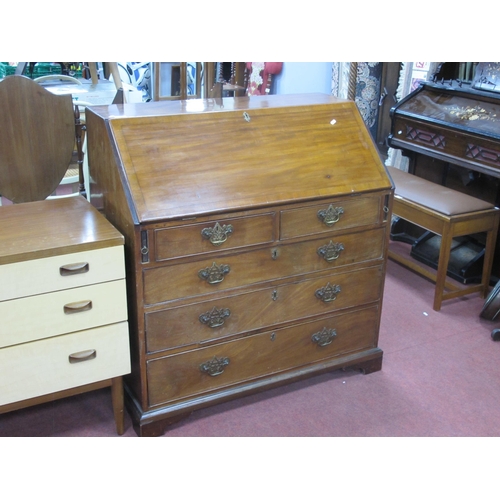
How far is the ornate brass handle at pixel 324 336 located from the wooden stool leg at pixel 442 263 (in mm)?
974

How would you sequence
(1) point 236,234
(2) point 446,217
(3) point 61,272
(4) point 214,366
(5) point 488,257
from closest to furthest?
1. (3) point 61,272
2. (1) point 236,234
3. (4) point 214,366
4. (2) point 446,217
5. (5) point 488,257

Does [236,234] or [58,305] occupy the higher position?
[236,234]

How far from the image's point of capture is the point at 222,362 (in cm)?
223

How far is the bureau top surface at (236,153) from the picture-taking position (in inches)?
76.9

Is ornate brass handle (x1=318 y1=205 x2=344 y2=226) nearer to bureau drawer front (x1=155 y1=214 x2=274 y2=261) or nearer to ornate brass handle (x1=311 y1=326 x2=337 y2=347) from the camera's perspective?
bureau drawer front (x1=155 y1=214 x2=274 y2=261)

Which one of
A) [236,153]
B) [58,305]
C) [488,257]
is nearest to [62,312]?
[58,305]

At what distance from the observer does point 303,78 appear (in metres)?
4.64

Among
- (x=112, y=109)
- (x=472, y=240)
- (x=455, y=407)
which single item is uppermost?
(x=112, y=109)

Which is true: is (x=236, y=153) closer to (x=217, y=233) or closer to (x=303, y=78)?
(x=217, y=233)

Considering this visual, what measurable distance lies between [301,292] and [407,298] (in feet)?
3.99

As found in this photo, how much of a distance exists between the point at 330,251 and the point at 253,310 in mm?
378

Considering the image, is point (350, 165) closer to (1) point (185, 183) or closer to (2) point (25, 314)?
(1) point (185, 183)

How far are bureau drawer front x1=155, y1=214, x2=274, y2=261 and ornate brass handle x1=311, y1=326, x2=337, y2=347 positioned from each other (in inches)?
20.8

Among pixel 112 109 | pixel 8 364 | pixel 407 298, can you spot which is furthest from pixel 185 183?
pixel 407 298
